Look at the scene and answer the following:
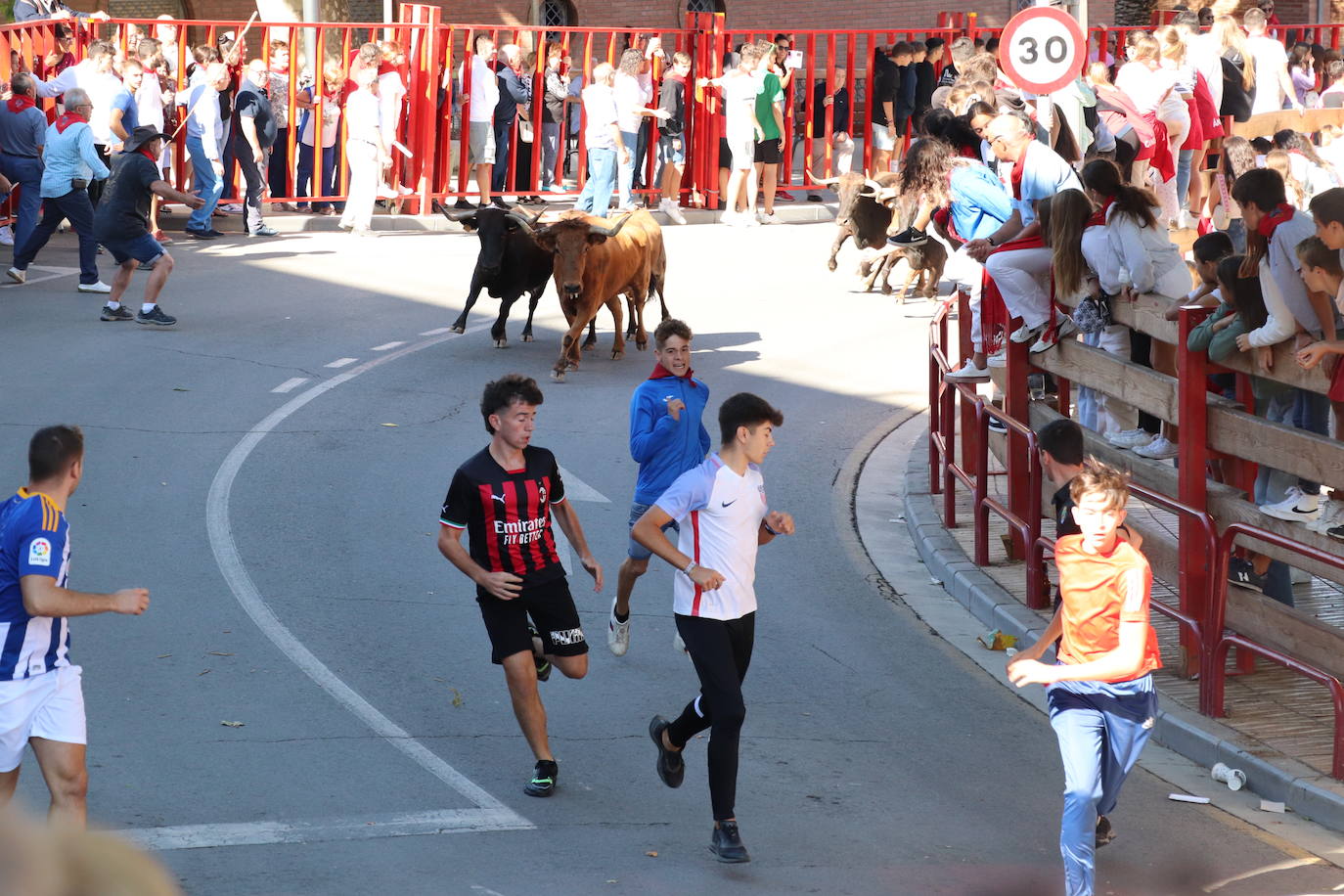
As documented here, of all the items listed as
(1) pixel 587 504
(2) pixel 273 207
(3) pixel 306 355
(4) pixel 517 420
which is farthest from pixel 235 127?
(4) pixel 517 420

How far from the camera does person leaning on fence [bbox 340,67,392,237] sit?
22391mm

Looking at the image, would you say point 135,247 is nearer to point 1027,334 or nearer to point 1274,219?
point 1027,334

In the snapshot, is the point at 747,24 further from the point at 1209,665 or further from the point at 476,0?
the point at 1209,665

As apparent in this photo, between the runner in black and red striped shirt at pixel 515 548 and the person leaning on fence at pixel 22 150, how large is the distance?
1327cm

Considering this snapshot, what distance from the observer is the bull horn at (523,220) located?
16766 millimetres

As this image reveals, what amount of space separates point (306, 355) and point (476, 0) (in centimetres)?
A: 2365

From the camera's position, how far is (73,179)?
18.0m

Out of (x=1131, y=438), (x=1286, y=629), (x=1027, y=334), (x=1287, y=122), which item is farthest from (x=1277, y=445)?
(x=1287, y=122)

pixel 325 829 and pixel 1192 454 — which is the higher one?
pixel 1192 454

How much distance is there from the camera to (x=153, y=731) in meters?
7.89

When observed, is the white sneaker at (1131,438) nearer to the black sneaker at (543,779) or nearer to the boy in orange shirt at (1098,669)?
the boy in orange shirt at (1098,669)

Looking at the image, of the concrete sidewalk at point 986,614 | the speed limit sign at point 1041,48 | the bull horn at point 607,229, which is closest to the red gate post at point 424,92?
the bull horn at point 607,229

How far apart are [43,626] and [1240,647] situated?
532 centimetres

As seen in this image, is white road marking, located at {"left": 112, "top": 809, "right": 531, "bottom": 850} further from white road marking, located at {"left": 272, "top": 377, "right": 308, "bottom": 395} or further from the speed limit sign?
the speed limit sign
